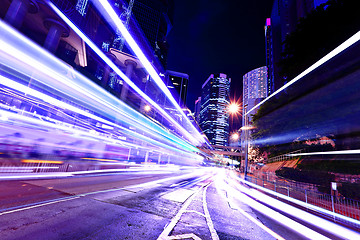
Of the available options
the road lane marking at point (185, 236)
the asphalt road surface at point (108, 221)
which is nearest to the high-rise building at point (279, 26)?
the asphalt road surface at point (108, 221)

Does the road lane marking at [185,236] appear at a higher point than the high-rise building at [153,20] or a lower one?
lower

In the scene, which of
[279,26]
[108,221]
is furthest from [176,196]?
[279,26]

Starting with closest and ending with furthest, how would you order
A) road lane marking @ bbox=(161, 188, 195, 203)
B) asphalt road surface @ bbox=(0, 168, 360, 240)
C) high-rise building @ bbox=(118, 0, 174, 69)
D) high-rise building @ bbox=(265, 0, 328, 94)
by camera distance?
asphalt road surface @ bbox=(0, 168, 360, 240)
road lane marking @ bbox=(161, 188, 195, 203)
high-rise building @ bbox=(265, 0, 328, 94)
high-rise building @ bbox=(118, 0, 174, 69)

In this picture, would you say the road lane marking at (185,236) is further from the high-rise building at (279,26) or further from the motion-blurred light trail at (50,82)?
the high-rise building at (279,26)

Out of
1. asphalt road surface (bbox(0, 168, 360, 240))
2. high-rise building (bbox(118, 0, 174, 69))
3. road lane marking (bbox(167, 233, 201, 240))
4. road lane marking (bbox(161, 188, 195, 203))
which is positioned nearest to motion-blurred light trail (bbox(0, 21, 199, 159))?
asphalt road surface (bbox(0, 168, 360, 240))

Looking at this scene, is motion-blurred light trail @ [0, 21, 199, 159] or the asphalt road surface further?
motion-blurred light trail @ [0, 21, 199, 159]

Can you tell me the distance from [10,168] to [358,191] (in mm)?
20227

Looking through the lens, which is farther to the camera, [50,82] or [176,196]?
[50,82]

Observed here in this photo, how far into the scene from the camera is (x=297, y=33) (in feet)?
55.7

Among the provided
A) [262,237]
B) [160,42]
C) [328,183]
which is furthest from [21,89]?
[160,42]

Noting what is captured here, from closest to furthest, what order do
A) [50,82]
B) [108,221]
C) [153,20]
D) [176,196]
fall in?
1. [108,221]
2. [176,196]
3. [50,82]
4. [153,20]

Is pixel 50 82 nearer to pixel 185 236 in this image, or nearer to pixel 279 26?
pixel 185 236

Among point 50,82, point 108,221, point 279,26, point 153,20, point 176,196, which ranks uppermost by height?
point 279,26

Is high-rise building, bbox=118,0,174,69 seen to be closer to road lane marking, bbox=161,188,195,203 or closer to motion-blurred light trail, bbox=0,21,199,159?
motion-blurred light trail, bbox=0,21,199,159
